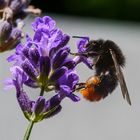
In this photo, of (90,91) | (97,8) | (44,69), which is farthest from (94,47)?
(97,8)

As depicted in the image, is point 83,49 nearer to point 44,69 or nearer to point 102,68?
point 102,68

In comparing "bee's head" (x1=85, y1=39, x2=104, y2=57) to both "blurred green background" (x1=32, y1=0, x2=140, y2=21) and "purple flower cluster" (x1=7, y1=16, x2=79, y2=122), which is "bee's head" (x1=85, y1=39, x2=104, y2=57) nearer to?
"purple flower cluster" (x1=7, y1=16, x2=79, y2=122)

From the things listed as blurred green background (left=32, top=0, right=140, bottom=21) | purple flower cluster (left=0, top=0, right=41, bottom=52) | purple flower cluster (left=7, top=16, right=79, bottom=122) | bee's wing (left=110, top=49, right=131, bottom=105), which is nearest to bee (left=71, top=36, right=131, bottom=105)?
bee's wing (left=110, top=49, right=131, bottom=105)

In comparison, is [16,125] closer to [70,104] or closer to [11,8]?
[70,104]

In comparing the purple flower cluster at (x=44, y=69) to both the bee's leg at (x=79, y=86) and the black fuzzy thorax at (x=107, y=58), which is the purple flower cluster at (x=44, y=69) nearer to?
the bee's leg at (x=79, y=86)

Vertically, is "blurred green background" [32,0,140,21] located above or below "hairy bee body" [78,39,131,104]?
below
